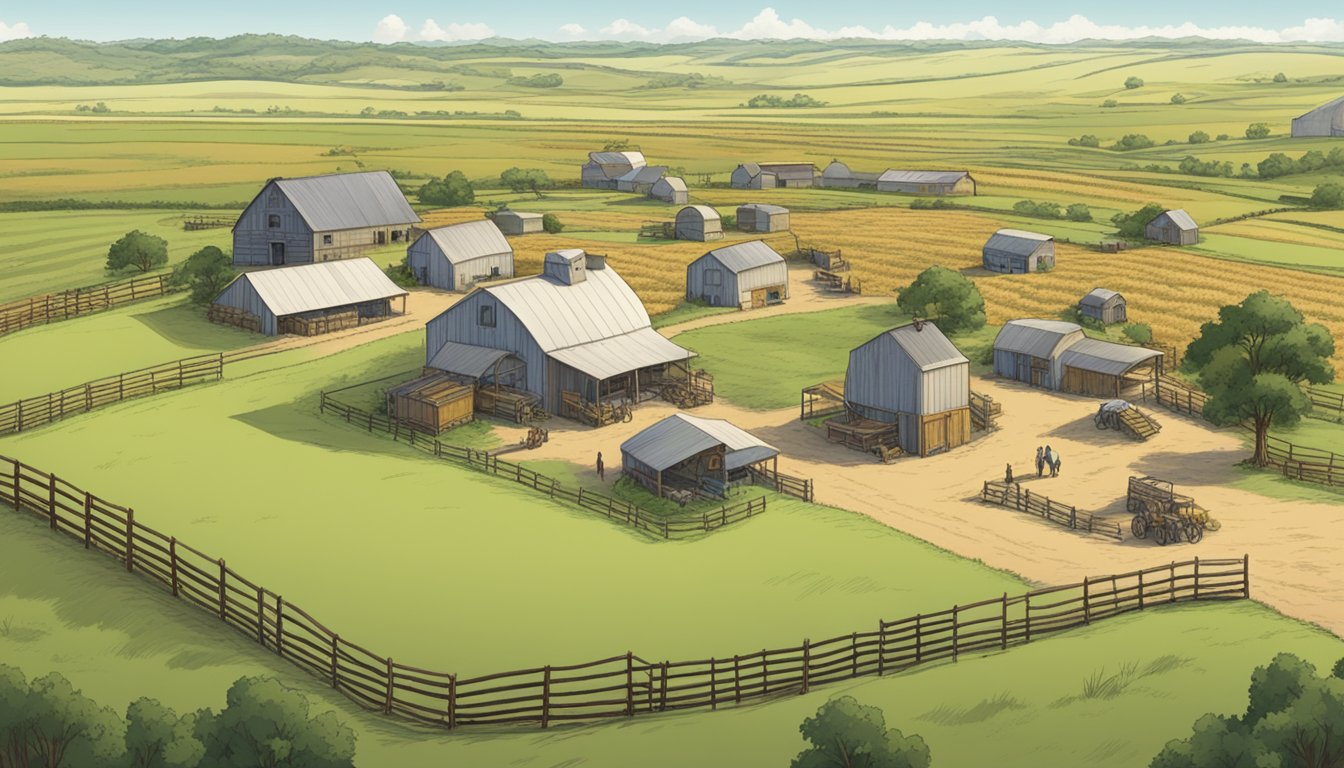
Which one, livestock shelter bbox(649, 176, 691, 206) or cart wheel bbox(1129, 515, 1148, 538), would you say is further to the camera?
livestock shelter bbox(649, 176, 691, 206)

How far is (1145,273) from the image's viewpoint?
101062mm

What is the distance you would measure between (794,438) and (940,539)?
1486 centimetres

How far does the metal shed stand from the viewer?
74375 mm

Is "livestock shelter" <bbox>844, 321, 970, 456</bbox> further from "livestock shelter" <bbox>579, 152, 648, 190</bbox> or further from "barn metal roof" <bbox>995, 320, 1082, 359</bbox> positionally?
"livestock shelter" <bbox>579, 152, 648, 190</bbox>

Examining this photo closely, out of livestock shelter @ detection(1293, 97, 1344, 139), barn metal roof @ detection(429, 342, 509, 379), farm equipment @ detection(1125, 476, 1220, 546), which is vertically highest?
livestock shelter @ detection(1293, 97, 1344, 139)

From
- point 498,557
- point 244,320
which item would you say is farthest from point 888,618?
point 244,320

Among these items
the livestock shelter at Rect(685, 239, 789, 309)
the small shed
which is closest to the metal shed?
the livestock shelter at Rect(685, 239, 789, 309)

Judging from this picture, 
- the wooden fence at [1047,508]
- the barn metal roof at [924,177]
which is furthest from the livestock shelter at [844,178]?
the wooden fence at [1047,508]

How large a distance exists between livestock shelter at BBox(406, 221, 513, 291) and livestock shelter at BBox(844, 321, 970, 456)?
36761 millimetres

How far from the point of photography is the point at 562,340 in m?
69.5

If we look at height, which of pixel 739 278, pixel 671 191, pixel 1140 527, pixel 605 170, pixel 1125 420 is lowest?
pixel 1140 527

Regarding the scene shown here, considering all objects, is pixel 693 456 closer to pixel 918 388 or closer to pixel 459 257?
pixel 918 388

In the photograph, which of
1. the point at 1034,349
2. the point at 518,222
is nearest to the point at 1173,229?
the point at 1034,349

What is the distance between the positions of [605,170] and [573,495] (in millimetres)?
107690
